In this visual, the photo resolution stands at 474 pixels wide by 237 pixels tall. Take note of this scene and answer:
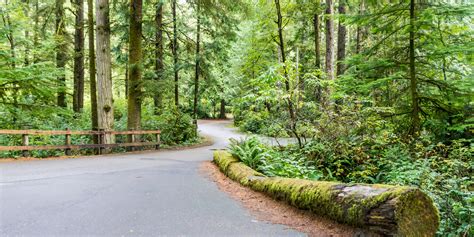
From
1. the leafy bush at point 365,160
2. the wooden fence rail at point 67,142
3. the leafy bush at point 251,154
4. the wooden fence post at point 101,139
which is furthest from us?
the wooden fence post at point 101,139

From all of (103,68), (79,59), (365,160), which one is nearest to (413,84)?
(365,160)

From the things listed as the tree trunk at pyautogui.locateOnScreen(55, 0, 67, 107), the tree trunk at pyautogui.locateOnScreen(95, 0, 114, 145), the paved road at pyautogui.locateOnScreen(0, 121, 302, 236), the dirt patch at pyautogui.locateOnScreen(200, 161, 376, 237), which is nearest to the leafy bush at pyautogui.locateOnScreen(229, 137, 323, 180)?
the dirt patch at pyautogui.locateOnScreen(200, 161, 376, 237)

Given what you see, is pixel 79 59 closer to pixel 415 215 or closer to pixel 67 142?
pixel 67 142

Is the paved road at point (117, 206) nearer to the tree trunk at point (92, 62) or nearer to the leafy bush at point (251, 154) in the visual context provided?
the leafy bush at point (251, 154)

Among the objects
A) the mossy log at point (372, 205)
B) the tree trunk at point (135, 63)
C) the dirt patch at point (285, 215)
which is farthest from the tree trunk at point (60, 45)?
the mossy log at point (372, 205)

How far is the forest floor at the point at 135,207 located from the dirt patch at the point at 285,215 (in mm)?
13

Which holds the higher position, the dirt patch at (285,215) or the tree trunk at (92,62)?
the tree trunk at (92,62)

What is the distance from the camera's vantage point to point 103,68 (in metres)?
13.1

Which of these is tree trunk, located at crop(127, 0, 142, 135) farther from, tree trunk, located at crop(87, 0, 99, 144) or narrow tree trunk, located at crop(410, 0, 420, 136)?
narrow tree trunk, located at crop(410, 0, 420, 136)

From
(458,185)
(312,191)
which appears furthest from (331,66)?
(312,191)

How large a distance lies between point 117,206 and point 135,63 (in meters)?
9.95

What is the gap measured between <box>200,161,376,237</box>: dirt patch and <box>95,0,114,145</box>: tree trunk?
8.35 metres

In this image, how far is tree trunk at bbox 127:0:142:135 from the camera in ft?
45.6

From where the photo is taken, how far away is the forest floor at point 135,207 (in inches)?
161
